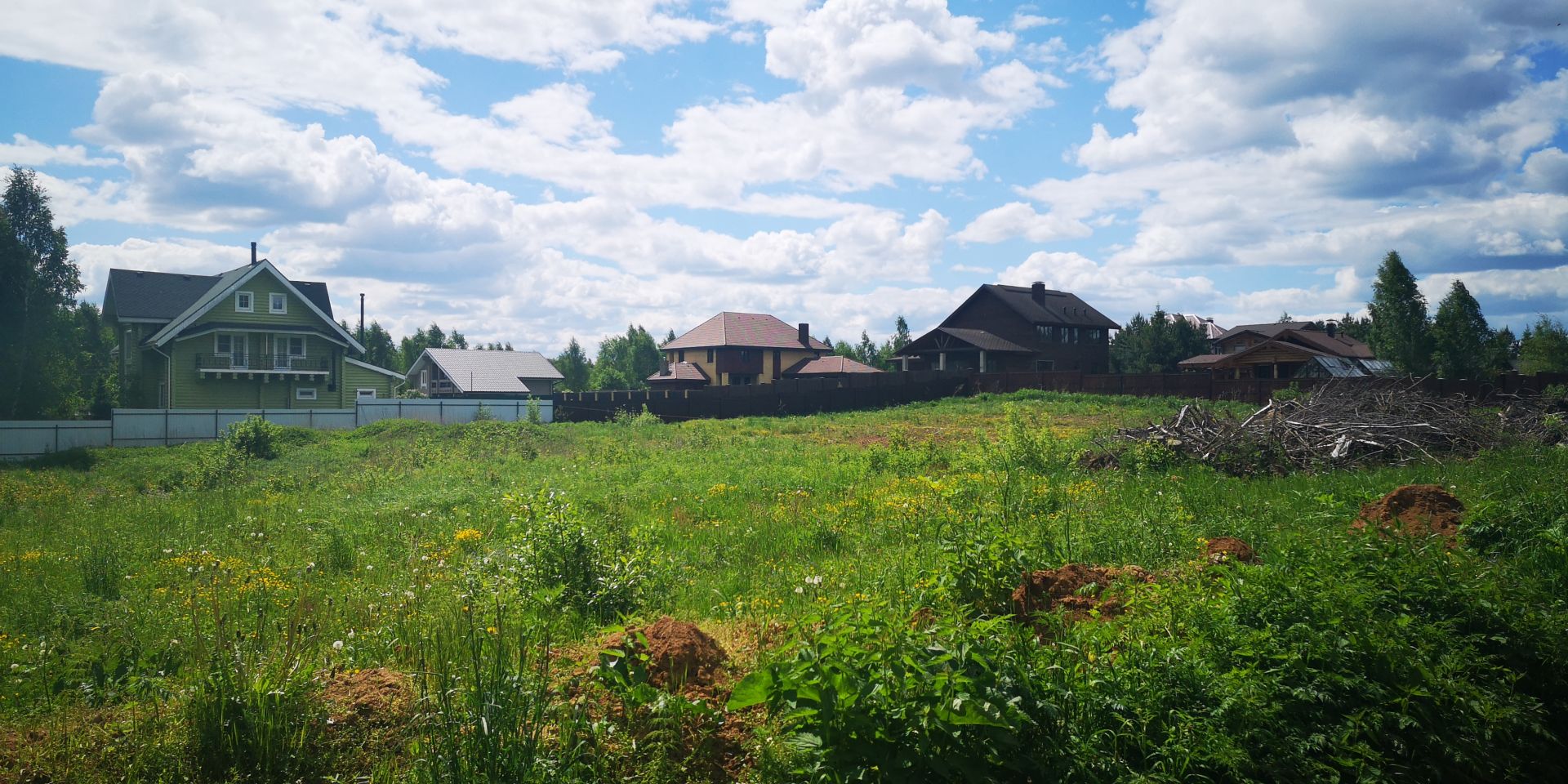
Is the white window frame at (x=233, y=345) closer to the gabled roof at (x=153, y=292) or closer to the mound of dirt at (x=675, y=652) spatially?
the gabled roof at (x=153, y=292)

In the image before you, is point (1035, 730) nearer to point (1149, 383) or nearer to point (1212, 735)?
point (1212, 735)

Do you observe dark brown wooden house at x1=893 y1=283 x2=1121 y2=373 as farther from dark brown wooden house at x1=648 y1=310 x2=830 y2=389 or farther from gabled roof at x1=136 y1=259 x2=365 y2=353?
gabled roof at x1=136 y1=259 x2=365 y2=353

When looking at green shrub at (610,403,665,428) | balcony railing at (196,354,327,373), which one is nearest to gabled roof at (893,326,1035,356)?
green shrub at (610,403,665,428)

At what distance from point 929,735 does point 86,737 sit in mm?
3813

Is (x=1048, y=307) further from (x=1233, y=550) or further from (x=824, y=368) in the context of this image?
(x=1233, y=550)

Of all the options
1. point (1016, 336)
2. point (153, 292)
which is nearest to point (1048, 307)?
point (1016, 336)

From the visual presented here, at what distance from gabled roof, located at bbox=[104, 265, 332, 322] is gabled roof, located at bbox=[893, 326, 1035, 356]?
33556mm

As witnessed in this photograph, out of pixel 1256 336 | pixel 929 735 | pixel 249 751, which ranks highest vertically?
pixel 1256 336

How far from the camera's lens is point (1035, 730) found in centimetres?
348

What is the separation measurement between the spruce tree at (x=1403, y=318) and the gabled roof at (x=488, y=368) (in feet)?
159

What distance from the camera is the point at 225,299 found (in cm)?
3550

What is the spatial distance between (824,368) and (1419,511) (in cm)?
5057

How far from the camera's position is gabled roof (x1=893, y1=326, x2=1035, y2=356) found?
5119 centimetres

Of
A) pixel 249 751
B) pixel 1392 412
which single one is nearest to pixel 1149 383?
pixel 1392 412
